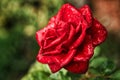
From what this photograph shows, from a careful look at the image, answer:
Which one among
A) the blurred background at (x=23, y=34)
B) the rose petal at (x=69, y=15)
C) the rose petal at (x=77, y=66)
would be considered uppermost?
the rose petal at (x=69, y=15)

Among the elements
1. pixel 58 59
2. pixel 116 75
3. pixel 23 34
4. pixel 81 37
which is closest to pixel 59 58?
pixel 58 59

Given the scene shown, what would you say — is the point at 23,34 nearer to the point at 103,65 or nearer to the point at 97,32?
the point at 103,65

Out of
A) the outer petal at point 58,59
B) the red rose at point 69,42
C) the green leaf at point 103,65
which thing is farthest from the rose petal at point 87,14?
the green leaf at point 103,65

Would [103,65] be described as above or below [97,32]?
below

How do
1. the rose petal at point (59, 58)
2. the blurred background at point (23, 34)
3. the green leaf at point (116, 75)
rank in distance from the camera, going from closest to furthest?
the rose petal at point (59, 58) < the green leaf at point (116, 75) < the blurred background at point (23, 34)

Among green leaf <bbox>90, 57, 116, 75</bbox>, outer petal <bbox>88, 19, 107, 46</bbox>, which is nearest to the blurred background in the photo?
green leaf <bbox>90, 57, 116, 75</bbox>

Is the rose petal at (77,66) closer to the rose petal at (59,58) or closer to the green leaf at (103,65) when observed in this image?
the rose petal at (59,58)

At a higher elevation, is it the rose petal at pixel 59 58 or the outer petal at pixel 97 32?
the outer petal at pixel 97 32

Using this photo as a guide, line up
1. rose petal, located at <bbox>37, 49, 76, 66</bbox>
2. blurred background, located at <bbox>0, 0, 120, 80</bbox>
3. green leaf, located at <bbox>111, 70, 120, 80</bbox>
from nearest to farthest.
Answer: rose petal, located at <bbox>37, 49, 76, 66</bbox> < green leaf, located at <bbox>111, 70, 120, 80</bbox> < blurred background, located at <bbox>0, 0, 120, 80</bbox>

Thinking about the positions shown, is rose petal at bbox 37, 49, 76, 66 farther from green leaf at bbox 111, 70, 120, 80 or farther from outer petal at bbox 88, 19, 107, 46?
green leaf at bbox 111, 70, 120, 80
